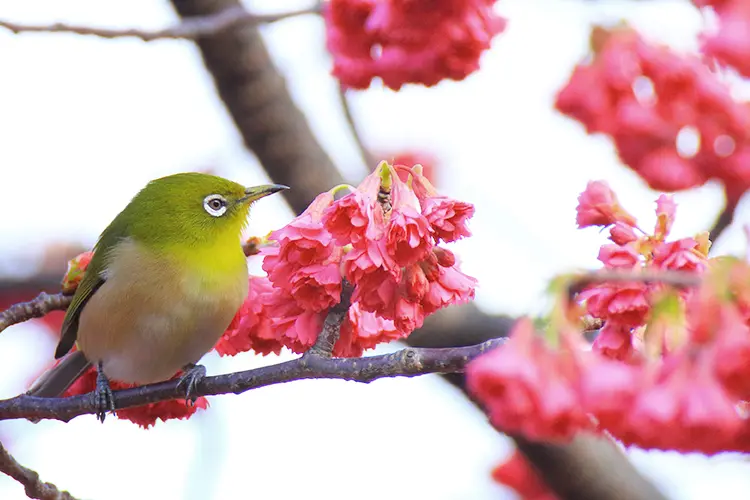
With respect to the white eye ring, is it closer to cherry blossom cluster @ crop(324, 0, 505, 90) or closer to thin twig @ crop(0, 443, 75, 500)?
cherry blossom cluster @ crop(324, 0, 505, 90)

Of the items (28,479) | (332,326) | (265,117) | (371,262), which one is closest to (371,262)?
(371,262)

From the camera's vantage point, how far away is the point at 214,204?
441cm

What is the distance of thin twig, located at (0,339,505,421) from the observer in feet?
7.93

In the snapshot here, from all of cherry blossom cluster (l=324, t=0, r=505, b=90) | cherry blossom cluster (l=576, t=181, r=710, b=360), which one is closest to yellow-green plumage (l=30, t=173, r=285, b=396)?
cherry blossom cluster (l=324, t=0, r=505, b=90)

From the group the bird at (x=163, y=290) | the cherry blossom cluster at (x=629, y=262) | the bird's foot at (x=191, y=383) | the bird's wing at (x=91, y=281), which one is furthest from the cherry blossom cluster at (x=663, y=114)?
the bird's wing at (x=91, y=281)

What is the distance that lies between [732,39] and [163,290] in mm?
2740

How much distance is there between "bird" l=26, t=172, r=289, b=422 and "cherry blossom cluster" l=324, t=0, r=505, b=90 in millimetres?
965

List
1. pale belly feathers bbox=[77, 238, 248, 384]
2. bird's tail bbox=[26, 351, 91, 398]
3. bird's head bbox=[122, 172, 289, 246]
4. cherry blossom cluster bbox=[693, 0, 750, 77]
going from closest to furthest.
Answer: cherry blossom cluster bbox=[693, 0, 750, 77] → bird's tail bbox=[26, 351, 91, 398] → pale belly feathers bbox=[77, 238, 248, 384] → bird's head bbox=[122, 172, 289, 246]

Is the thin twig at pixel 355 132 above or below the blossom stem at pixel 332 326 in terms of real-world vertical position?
above

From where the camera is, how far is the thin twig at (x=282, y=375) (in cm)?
242

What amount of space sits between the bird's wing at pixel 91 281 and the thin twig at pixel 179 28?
1077mm

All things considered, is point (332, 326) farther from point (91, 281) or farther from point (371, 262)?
point (91, 281)

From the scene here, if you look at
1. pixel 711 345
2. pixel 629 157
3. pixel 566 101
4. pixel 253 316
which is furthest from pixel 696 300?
pixel 253 316

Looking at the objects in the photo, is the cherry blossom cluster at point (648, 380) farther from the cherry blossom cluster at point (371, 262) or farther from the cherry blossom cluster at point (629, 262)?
the cherry blossom cluster at point (371, 262)
